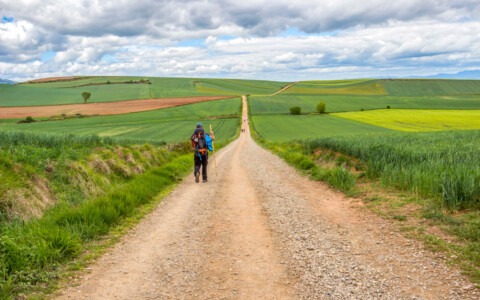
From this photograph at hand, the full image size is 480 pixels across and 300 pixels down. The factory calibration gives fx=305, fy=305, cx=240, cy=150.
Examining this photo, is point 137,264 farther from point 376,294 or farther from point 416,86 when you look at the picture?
point 416,86

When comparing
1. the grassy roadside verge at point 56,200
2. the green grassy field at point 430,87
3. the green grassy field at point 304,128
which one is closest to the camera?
the grassy roadside verge at point 56,200

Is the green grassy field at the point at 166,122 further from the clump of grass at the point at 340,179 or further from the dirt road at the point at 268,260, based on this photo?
the dirt road at the point at 268,260

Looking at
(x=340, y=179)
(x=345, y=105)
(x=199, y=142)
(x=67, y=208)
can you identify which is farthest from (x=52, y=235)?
(x=345, y=105)

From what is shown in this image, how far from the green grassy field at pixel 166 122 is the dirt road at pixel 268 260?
137ft

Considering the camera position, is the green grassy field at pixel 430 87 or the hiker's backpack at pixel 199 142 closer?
Answer: the hiker's backpack at pixel 199 142

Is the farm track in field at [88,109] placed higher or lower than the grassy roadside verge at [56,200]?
higher

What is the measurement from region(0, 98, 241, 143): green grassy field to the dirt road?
137 ft

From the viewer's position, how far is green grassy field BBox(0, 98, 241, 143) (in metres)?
50.8

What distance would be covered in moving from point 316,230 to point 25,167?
775cm

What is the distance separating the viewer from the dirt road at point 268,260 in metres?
4.05

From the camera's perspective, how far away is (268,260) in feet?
16.4

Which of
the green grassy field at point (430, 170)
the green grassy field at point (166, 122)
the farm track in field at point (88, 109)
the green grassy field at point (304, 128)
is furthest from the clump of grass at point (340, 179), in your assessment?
the farm track in field at point (88, 109)

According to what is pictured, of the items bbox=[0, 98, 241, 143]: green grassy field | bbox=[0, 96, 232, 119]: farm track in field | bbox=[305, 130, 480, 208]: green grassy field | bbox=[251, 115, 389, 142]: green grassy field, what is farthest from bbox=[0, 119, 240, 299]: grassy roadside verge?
bbox=[0, 96, 232, 119]: farm track in field

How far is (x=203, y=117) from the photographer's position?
7538 cm
